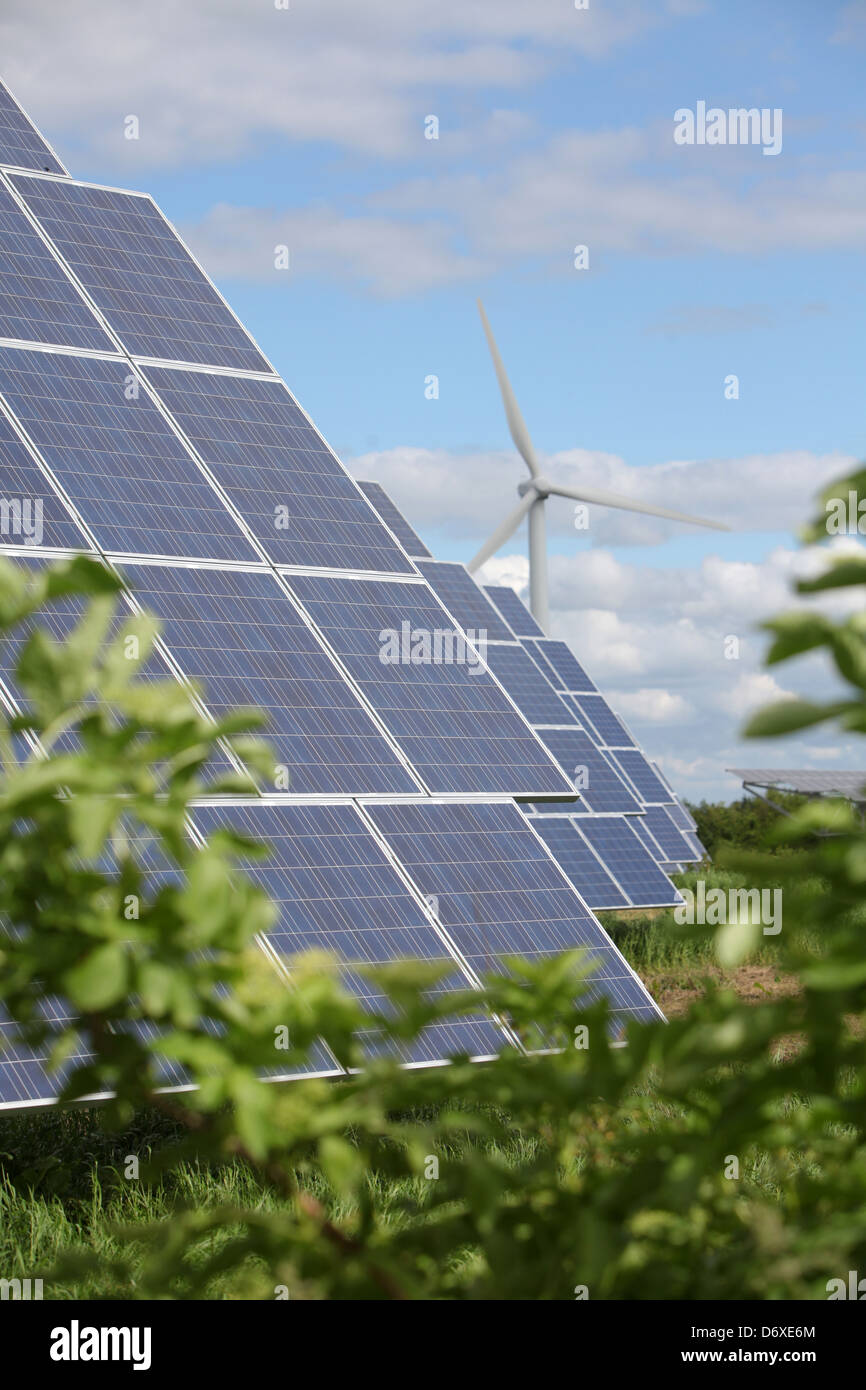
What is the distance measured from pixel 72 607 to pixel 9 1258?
531cm

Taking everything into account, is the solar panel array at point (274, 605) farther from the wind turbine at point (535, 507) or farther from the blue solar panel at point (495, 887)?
the wind turbine at point (535, 507)

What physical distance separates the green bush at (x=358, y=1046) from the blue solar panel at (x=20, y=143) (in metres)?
15.8

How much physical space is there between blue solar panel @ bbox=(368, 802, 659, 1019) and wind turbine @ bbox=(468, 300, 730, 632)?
31215 millimetres

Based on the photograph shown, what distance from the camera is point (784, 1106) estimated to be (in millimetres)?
12055

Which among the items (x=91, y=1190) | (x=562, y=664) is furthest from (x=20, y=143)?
(x=562, y=664)

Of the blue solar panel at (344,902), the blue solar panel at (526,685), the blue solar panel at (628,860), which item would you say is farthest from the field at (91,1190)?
the blue solar panel at (526,685)

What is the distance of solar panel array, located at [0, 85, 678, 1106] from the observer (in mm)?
11148

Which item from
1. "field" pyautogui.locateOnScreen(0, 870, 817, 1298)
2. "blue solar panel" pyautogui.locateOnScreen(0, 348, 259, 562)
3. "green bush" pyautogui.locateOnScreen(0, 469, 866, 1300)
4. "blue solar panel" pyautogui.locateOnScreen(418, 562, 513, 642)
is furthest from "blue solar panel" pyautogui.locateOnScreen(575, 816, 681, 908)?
"green bush" pyautogui.locateOnScreen(0, 469, 866, 1300)

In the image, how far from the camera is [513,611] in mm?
41281

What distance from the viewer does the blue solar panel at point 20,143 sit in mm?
16594

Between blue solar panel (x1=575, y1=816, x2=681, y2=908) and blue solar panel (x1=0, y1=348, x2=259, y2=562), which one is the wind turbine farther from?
blue solar panel (x1=0, y1=348, x2=259, y2=562)

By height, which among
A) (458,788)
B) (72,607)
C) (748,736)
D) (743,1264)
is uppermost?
(72,607)

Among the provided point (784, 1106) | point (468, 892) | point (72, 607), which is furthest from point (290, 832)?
point (784, 1106)
